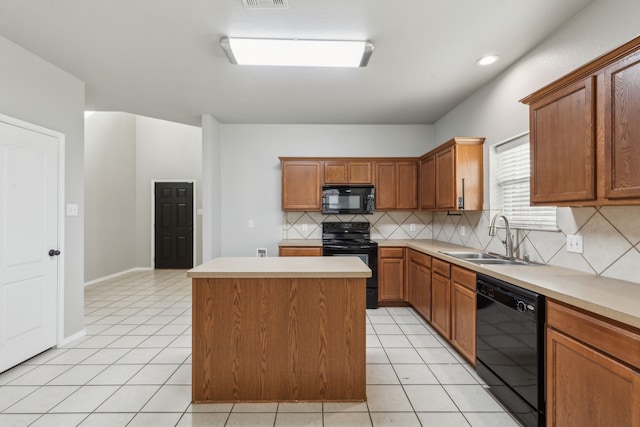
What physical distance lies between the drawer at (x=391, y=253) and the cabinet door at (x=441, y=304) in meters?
0.83

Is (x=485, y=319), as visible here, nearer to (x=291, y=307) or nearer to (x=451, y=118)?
(x=291, y=307)

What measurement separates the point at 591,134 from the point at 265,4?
6.87 feet

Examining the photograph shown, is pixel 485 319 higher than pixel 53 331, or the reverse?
pixel 485 319

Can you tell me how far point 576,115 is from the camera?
165 centimetres

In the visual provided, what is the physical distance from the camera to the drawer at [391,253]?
3.92m

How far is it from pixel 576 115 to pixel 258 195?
12.4ft

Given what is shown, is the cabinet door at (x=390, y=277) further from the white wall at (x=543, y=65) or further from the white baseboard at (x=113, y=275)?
the white baseboard at (x=113, y=275)

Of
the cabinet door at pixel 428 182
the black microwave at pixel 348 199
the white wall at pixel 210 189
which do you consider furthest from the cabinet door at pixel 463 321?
the white wall at pixel 210 189

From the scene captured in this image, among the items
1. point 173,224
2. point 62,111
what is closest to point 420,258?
point 62,111

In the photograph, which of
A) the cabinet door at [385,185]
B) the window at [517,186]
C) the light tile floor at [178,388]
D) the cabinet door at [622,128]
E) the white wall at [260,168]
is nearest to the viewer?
the cabinet door at [622,128]

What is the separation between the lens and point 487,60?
102 inches

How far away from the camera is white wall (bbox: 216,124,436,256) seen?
4508 millimetres

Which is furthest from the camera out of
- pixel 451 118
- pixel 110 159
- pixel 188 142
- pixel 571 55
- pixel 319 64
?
pixel 188 142

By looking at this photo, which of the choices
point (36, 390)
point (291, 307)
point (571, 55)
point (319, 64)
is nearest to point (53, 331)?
point (36, 390)
